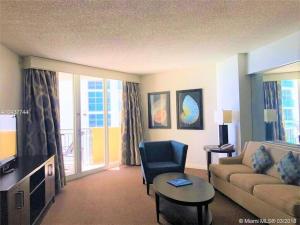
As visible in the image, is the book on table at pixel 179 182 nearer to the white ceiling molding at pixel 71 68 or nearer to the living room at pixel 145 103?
the living room at pixel 145 103

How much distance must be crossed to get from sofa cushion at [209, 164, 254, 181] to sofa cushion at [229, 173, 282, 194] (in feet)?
0.45

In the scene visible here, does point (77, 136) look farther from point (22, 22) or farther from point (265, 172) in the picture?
point (265, 172)

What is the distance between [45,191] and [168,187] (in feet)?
5.48

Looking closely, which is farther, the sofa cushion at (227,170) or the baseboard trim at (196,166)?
the baseboard trim at (196,166)

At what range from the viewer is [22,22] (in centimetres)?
242

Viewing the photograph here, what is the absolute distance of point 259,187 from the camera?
2.50 meters

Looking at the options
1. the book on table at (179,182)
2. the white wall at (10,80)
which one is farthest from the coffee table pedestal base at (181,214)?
the white wall at (10,80)

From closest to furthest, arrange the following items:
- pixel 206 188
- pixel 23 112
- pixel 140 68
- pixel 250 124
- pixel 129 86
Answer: pixel 206 188 → pixel 23 112 → pixel 250 124 → pixel 140 68 → pixel 129 86

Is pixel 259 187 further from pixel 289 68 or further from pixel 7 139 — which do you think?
pixel 7 139

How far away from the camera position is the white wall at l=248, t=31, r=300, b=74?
3049 millimetres

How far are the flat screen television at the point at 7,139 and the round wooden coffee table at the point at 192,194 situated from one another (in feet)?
6.01

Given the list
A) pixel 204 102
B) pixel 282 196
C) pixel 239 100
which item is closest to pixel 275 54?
pixel 239 100

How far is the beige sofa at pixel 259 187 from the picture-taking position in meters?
2.12

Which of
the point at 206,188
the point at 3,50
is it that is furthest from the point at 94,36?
the point at 206,188
